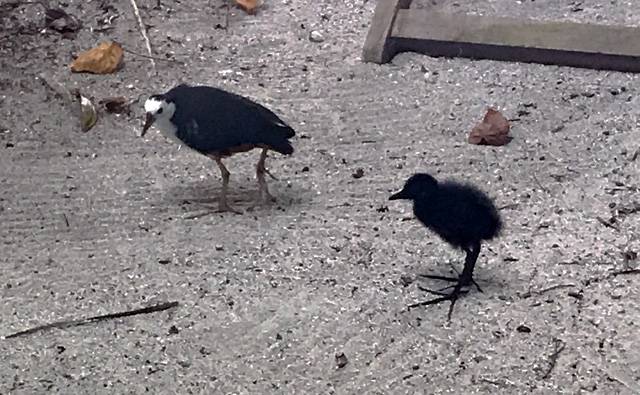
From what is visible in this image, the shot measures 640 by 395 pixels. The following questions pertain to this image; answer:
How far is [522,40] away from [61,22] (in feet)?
5.82

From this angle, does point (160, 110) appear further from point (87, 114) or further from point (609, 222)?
point (609, 222)

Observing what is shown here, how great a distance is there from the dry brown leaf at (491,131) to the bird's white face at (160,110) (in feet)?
3.36

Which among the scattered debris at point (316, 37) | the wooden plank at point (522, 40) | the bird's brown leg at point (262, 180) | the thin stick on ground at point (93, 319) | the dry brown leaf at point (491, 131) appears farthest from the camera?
the scattered debris at point (316, 37)

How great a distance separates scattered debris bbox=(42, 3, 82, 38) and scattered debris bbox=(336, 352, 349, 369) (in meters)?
2.18

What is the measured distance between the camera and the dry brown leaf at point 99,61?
4.39m

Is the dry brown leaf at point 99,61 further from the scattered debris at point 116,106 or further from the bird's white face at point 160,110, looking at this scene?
the bird's white face at point 160,110

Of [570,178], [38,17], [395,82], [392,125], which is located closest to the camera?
[570,178]

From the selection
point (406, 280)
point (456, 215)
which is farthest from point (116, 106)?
point (456, 215)

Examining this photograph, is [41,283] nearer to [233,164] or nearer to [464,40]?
[233,164]

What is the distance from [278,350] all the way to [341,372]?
177 millimetres

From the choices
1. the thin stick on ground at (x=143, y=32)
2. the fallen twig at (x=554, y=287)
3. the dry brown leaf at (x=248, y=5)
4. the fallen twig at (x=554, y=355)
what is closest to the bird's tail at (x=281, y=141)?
the fallen twig at (x=554, y=287)

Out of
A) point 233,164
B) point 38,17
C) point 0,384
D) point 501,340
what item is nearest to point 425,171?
point 233,164

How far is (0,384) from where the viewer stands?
289 cm

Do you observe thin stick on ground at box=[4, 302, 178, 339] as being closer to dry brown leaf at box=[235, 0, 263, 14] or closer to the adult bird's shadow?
the adult bird's shadow
